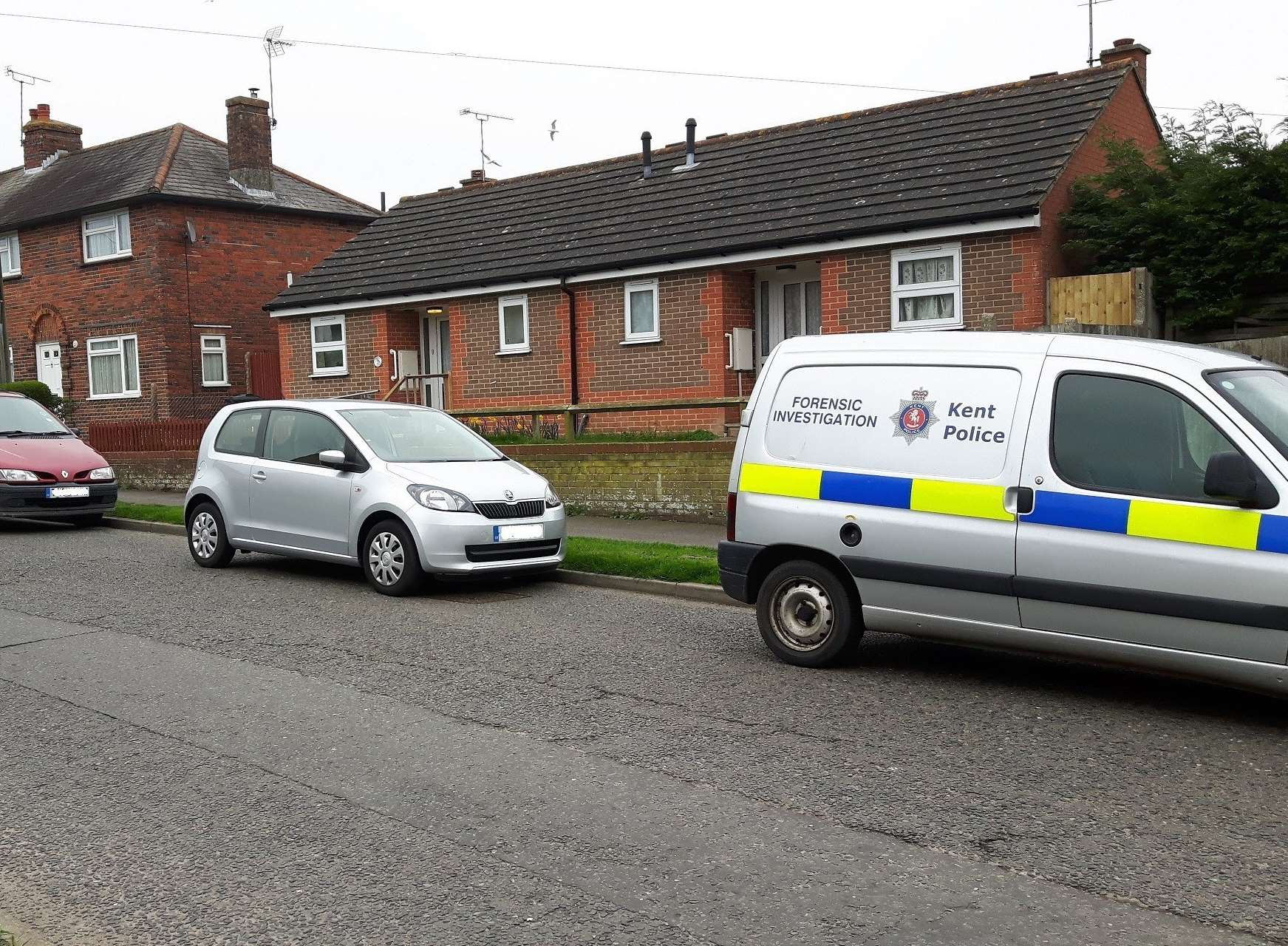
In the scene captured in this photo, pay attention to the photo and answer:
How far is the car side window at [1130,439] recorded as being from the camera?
253 inches

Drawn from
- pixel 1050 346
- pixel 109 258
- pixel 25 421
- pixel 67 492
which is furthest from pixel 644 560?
pixel 109 258

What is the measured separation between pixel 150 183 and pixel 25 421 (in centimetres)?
1445

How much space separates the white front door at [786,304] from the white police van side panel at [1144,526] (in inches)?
508

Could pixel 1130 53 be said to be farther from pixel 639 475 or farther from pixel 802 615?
pixel 802 615

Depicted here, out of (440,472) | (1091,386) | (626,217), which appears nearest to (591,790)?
(1091,386)

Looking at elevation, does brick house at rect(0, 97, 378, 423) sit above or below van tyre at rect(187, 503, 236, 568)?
above

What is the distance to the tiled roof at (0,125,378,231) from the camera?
30.5 m

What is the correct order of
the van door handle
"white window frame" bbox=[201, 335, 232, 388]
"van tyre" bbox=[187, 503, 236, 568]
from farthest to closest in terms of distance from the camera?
1. "white window frame" bbox=[201, 335, 232, 388]
2. "van tyre" bbox=[187, 503, 236, 568]
3. the van door handle

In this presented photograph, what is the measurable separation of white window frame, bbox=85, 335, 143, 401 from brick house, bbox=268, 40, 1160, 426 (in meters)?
6.26

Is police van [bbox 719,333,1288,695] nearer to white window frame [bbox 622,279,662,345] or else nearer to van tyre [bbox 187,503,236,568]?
van tyre [bbox 187,503,236,568]

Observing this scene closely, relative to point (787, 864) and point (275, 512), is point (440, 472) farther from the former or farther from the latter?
point (787, 864)

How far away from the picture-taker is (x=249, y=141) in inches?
1265

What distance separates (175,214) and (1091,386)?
27.4 metres

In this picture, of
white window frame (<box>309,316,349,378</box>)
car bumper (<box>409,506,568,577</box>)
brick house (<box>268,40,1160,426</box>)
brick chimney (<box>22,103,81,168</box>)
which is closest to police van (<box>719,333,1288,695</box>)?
car bumper (<box>409,506,568,577</box>)
